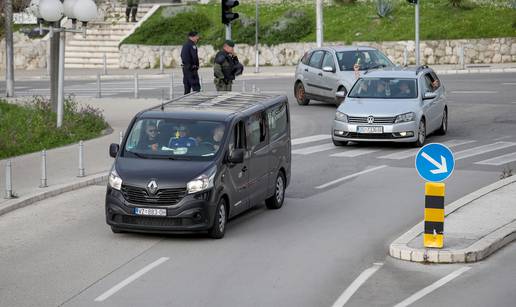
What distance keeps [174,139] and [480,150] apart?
31.3 ft

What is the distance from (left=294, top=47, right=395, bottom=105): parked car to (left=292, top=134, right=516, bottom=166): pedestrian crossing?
6426mm

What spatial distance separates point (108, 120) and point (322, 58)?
6.30 meters

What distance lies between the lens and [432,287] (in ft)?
42.3

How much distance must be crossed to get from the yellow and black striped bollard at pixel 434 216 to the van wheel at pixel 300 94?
19.4 metres

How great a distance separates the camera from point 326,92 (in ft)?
107

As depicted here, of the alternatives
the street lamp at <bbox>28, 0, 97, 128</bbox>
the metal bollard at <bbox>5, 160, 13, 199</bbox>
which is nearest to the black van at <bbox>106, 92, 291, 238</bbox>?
the metal bollard at <bbox>5, 160, 13, 199</bbox>

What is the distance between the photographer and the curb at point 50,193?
17766mm

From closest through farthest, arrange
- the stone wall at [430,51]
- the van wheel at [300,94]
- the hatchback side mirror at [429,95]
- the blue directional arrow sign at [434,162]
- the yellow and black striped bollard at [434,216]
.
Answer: the yellow and black striped bollard at [434,216] → the blue directional arrow sign at [434,162] → the hatchback side mirror at [429,95] → the van wheel at [300,94] → the stone wall at [430,51]

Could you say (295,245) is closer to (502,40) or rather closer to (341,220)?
(341,220)

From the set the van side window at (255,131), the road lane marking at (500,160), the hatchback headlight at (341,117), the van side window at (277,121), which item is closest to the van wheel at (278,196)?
the van side window at (277,121)

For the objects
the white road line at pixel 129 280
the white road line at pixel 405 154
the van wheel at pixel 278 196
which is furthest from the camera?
the white road line at pixel 405 154

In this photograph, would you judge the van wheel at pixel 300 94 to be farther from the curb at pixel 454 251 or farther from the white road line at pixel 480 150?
the curb at pixel 454 251

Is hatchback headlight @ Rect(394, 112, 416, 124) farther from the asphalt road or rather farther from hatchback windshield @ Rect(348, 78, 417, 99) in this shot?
the asphalt road

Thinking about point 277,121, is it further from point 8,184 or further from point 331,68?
point 331,68
